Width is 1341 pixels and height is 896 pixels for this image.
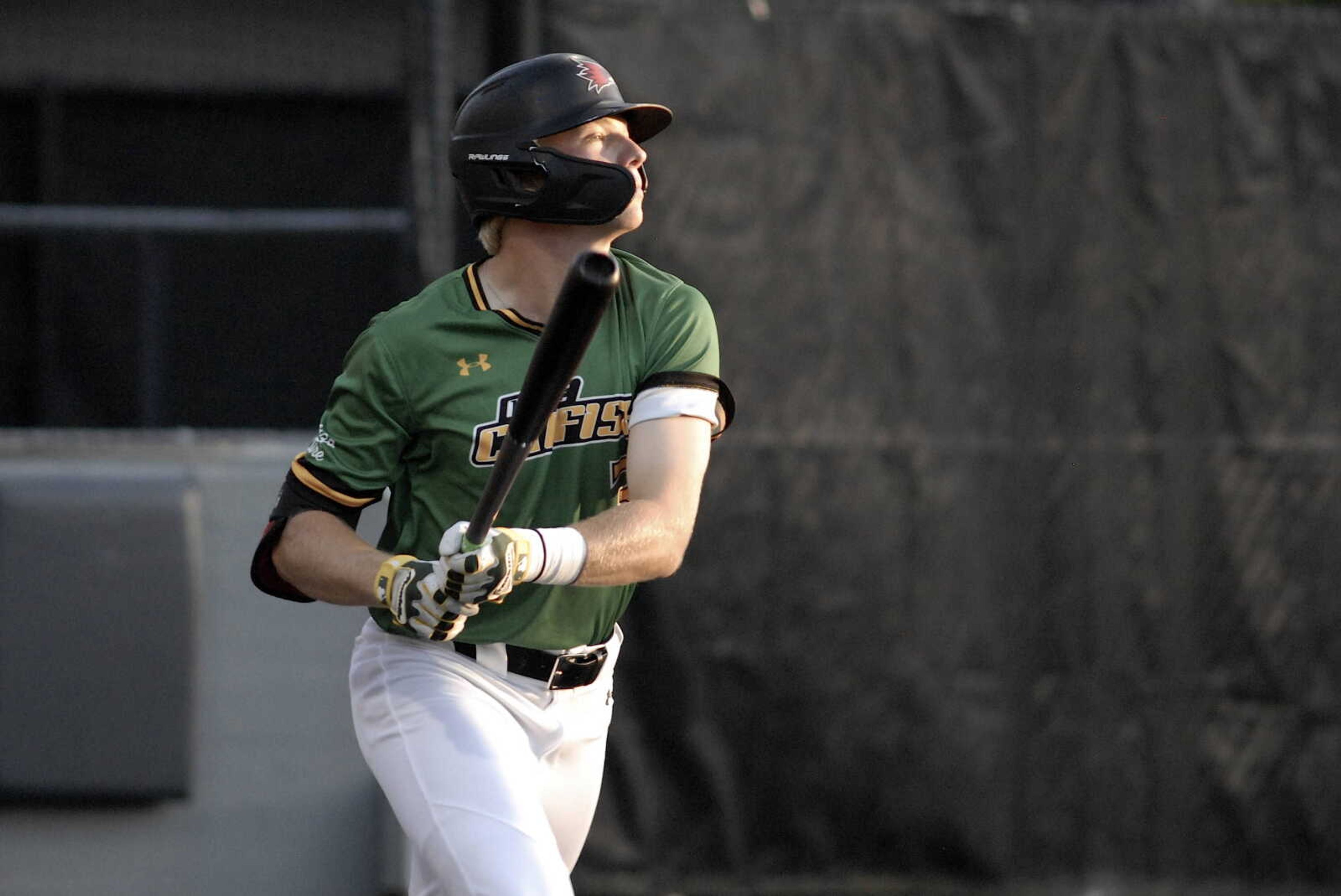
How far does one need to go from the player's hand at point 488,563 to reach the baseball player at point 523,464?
31cm

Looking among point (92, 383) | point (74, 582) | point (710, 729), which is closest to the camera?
point (74, 582)

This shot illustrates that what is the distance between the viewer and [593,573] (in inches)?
136

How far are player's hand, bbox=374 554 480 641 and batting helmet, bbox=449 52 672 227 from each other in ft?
2.78

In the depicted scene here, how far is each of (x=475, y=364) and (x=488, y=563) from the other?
76 cm

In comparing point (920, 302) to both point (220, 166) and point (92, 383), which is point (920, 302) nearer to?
point (92, 383)

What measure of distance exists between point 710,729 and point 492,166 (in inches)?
111

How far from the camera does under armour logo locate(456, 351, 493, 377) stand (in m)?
3.81

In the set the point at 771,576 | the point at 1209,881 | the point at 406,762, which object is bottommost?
the point at 1209,881

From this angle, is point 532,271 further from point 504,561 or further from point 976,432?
point 976,432

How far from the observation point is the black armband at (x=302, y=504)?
3.82 metres

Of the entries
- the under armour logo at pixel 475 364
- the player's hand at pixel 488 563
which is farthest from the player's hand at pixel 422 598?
the under armour logo at pixel 475 364

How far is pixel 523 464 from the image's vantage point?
3.74m

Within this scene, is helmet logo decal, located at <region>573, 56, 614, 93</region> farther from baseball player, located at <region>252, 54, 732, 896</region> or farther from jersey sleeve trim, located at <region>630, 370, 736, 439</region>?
jersey sleeve trim, located at <region>630, 370, 736, 439</region>

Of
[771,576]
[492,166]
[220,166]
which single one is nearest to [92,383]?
[220,166]
